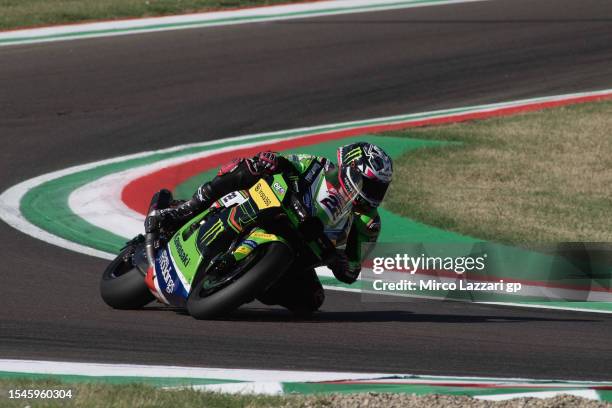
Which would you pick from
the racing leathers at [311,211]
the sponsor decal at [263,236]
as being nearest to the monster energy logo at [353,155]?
the racing leathers at [311,211]

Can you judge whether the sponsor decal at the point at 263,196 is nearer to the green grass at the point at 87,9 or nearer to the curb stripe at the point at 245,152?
the curb stripe at the point at 245,152

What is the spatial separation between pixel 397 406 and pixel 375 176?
2.52m

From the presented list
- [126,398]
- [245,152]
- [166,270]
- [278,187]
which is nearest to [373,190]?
[278,187]

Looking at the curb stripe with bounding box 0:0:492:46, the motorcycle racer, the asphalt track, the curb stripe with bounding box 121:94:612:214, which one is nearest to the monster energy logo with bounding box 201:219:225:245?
the motorcycle racer

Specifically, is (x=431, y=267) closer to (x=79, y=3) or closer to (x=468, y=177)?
(x=468, y=177)

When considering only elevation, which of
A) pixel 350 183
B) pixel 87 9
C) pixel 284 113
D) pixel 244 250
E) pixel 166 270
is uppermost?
pixel 350 183

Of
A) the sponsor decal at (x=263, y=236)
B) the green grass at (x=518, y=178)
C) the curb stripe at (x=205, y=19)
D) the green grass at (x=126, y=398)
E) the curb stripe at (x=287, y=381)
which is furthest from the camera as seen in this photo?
the curb stripe at (x=205, y=19)

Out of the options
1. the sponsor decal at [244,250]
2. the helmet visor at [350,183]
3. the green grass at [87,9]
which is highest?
the helmet visor at [350,183]

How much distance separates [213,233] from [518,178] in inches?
264

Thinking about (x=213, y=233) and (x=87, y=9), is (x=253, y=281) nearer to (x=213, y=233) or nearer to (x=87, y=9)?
(x=213, y=233)

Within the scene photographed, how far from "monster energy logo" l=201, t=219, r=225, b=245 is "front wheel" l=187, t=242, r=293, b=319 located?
37 cm

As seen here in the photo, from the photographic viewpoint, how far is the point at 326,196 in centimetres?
794

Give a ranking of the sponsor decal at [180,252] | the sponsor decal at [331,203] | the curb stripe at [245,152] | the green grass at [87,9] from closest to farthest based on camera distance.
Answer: the sponsor decal at [331,203]
the sponsor decal at [180,252]
the curb stripe at [245,152]
the green grass at [87,9]

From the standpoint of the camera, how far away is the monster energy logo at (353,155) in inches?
311
